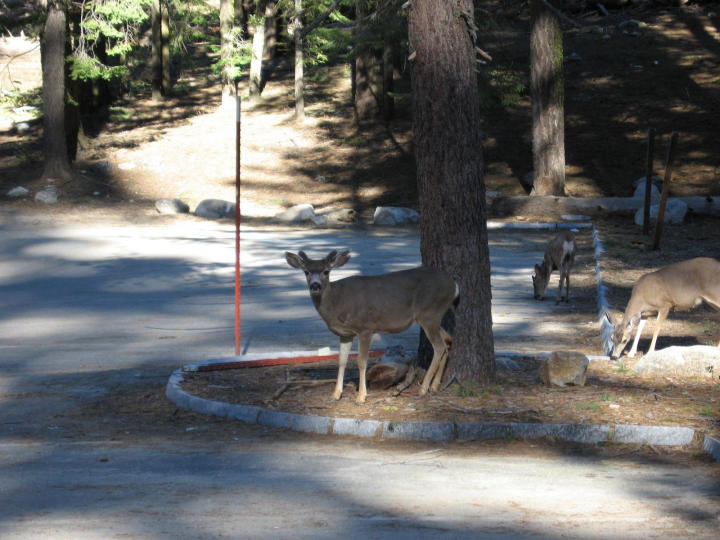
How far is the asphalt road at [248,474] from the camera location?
5.82 m

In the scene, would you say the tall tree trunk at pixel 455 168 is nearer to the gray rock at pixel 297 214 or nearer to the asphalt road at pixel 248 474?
the asphalt road at pixel 248 474

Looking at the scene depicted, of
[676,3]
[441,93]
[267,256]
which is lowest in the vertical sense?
[267,256]

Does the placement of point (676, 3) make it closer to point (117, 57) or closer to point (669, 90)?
point (669, 90)

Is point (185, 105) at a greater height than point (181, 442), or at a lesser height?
greater

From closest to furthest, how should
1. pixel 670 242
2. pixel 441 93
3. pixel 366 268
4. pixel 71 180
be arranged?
pixel 441 93, pixel 366 268, pixel 670 242, pixel 71 180

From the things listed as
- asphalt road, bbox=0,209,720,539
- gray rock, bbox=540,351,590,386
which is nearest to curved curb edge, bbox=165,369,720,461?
asphalt road, bbox=0,209,720,539

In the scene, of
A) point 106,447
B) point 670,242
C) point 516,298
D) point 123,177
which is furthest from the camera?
point 123,177

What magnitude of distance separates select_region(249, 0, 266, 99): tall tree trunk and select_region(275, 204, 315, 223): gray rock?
50.1ft

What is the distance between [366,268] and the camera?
66.5 feet

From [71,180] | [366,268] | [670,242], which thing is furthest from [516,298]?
[71,180]

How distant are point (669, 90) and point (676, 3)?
12.7m

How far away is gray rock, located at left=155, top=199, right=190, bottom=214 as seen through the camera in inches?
1199

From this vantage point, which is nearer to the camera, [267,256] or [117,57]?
[267,256]

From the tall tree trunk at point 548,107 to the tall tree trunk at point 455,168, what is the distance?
20.3 meters
